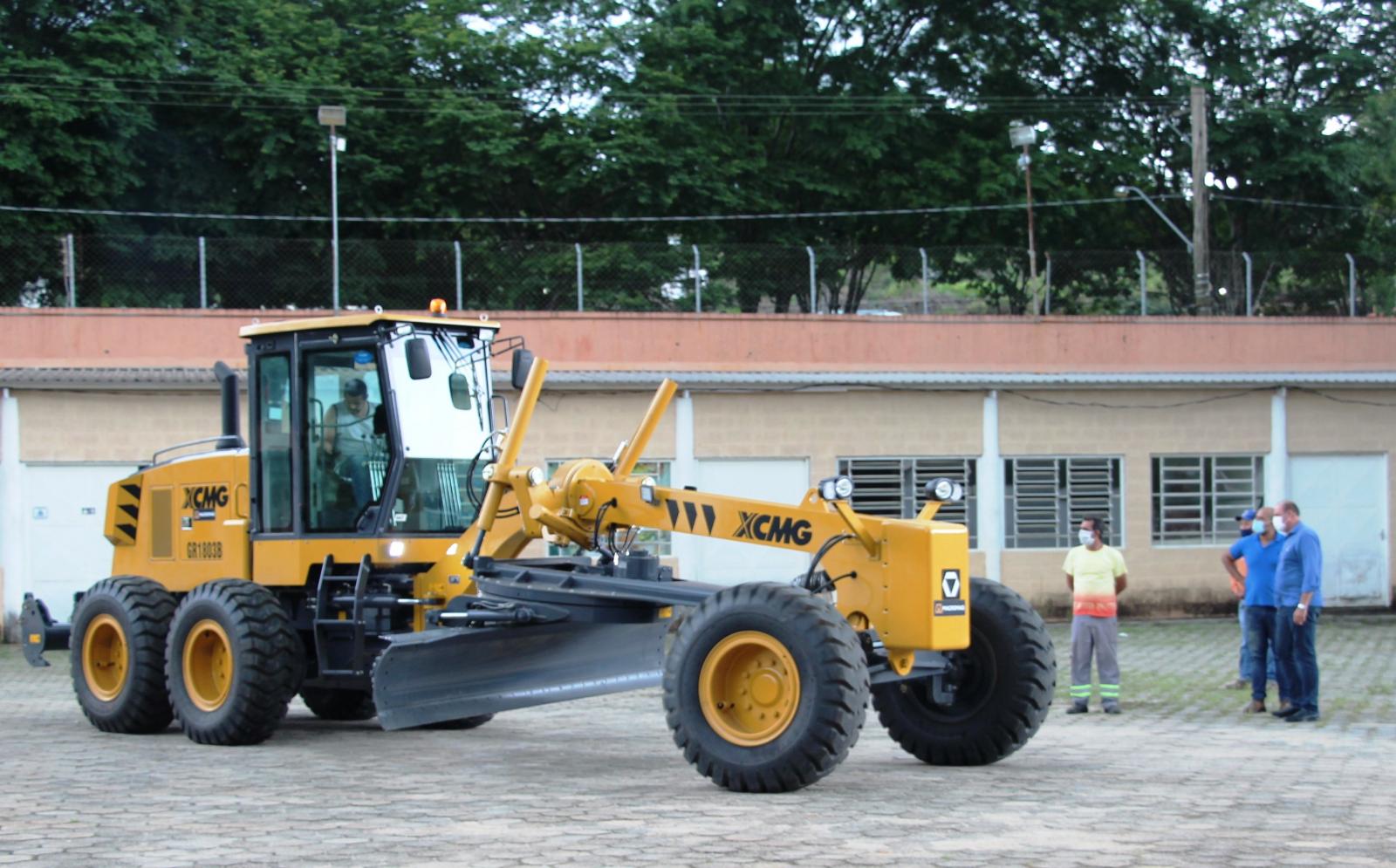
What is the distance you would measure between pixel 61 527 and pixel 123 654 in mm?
10075

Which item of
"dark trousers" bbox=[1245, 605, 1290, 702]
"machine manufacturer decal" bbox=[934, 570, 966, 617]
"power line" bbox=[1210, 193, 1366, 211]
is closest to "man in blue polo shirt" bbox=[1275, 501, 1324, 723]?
"dark trousers" bbox=[1245, 605, 1290, 702]

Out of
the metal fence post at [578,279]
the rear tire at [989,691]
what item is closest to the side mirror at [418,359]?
the rear tire at [989,691]

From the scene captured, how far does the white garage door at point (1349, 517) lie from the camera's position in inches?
1074

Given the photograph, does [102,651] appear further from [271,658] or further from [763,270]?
[763,270]

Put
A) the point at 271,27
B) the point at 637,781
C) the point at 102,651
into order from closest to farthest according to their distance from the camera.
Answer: the point at 637,781, the point at 102,651, the point at 271,27

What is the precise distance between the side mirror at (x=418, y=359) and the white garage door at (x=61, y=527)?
1202 centimetres

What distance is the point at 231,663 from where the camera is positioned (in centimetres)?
1238

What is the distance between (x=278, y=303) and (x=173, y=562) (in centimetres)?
1308

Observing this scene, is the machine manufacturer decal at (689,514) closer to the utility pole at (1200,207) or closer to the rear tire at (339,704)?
the rear tire at (339,704)

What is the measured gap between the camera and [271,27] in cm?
3662

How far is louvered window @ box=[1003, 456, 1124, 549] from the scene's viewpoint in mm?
26500

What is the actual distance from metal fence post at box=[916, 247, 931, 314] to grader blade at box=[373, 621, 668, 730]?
16.7 metres

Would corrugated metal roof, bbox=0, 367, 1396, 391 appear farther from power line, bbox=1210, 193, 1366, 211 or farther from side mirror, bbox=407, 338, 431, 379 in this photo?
power line, bbox=1210, 193, 1366, 211

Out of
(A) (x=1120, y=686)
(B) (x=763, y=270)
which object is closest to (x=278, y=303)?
(B) (x=763, y=270)
